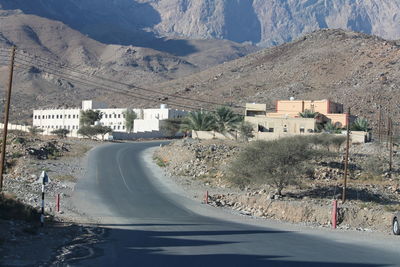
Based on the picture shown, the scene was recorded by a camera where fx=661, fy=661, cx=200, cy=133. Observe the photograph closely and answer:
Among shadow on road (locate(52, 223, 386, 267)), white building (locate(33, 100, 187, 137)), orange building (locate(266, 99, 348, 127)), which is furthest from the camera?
white building (locate(33, 100, 187, 137))

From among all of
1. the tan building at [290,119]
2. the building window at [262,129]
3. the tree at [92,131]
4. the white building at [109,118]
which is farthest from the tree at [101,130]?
the building window at [262,129]

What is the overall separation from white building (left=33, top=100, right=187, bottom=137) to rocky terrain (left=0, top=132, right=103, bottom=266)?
165 ft

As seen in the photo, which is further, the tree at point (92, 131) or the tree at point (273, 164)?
the tree at point (92, 131)

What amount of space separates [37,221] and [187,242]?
6.51 metres

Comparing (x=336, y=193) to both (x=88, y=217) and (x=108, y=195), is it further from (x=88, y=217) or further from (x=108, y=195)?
(x=88, y=217)

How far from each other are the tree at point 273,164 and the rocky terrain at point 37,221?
12.1m

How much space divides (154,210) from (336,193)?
17.8m

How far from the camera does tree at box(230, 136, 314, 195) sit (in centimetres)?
4569

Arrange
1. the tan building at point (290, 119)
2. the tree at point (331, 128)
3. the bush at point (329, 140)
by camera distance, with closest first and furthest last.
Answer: the bush at point (329, 140)
the tree at point (331, 128)
the tan building at point (290, 119)

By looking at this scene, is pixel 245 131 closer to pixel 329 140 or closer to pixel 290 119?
pixel 290 119

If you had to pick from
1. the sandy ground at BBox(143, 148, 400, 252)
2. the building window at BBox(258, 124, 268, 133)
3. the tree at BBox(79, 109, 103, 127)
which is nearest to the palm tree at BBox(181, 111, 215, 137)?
the building window at BBox(258, 124, 268, 133)

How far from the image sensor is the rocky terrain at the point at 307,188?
35938 millimetres

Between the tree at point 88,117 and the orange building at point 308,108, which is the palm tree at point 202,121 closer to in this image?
the orange building at point 308,108

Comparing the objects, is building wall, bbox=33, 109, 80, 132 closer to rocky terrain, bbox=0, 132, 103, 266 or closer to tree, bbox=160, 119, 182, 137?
tree, bbox=160, 119, 182, 137
